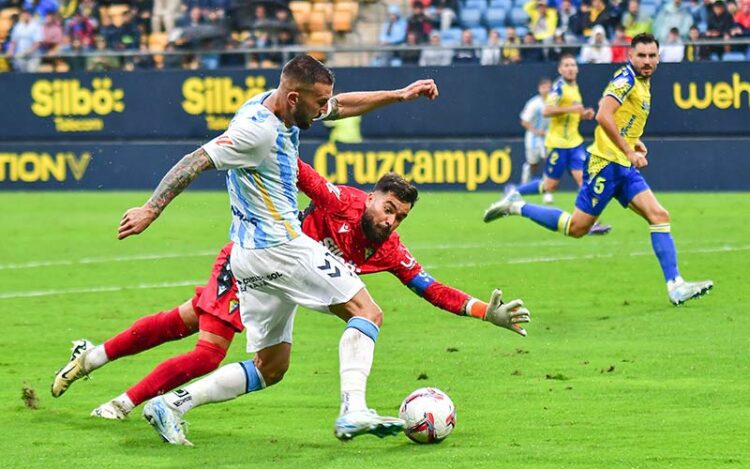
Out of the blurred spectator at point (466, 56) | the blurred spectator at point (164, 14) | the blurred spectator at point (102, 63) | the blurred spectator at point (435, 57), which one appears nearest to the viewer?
the blurred spectator at point (466, 56)

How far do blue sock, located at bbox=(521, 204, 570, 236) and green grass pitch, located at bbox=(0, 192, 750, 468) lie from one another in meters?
0.55

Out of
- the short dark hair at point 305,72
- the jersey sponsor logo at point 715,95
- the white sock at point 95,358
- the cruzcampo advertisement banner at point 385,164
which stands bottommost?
the cruzcampo advertisement banner at point 385,164

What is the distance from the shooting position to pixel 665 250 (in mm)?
12453

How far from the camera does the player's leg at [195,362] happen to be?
784cm

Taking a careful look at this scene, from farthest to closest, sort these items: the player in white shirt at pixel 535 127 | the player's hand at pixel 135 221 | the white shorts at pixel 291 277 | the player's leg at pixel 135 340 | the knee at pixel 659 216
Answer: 1. the player in white shirt at pixel 535 127
2. the knee at pixel 659 216
3. the player's leg at pixel 135 340
4. the white shorts at pixel 291 277
5. the player's hand at pixel 135 221

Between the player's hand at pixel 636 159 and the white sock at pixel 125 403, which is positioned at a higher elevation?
the player's hand at pixel 636 159

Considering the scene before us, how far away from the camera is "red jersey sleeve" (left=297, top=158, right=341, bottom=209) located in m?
7.88

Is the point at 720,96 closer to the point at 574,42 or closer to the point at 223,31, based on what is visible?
the point at 574,42

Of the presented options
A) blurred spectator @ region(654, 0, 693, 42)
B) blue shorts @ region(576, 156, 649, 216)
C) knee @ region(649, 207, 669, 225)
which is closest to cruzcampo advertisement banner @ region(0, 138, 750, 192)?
blurred spectator @ region(654, 0, 693, 42)

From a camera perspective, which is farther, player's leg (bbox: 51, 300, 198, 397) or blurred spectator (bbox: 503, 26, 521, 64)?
blurred spectator (bbox: 503, 26, 521, 64)

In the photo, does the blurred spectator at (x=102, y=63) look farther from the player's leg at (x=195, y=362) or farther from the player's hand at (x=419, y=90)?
the player's leg at (x=195, y=362)

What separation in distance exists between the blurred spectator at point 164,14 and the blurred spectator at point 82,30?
1.20 meters

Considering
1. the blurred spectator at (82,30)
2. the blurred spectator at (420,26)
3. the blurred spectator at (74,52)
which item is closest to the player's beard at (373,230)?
the blurred spectator at (420,26)

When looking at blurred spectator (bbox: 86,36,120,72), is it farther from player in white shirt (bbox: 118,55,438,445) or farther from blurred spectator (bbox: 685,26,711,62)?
player in white shirt (bbox: 118,55,438,445)
